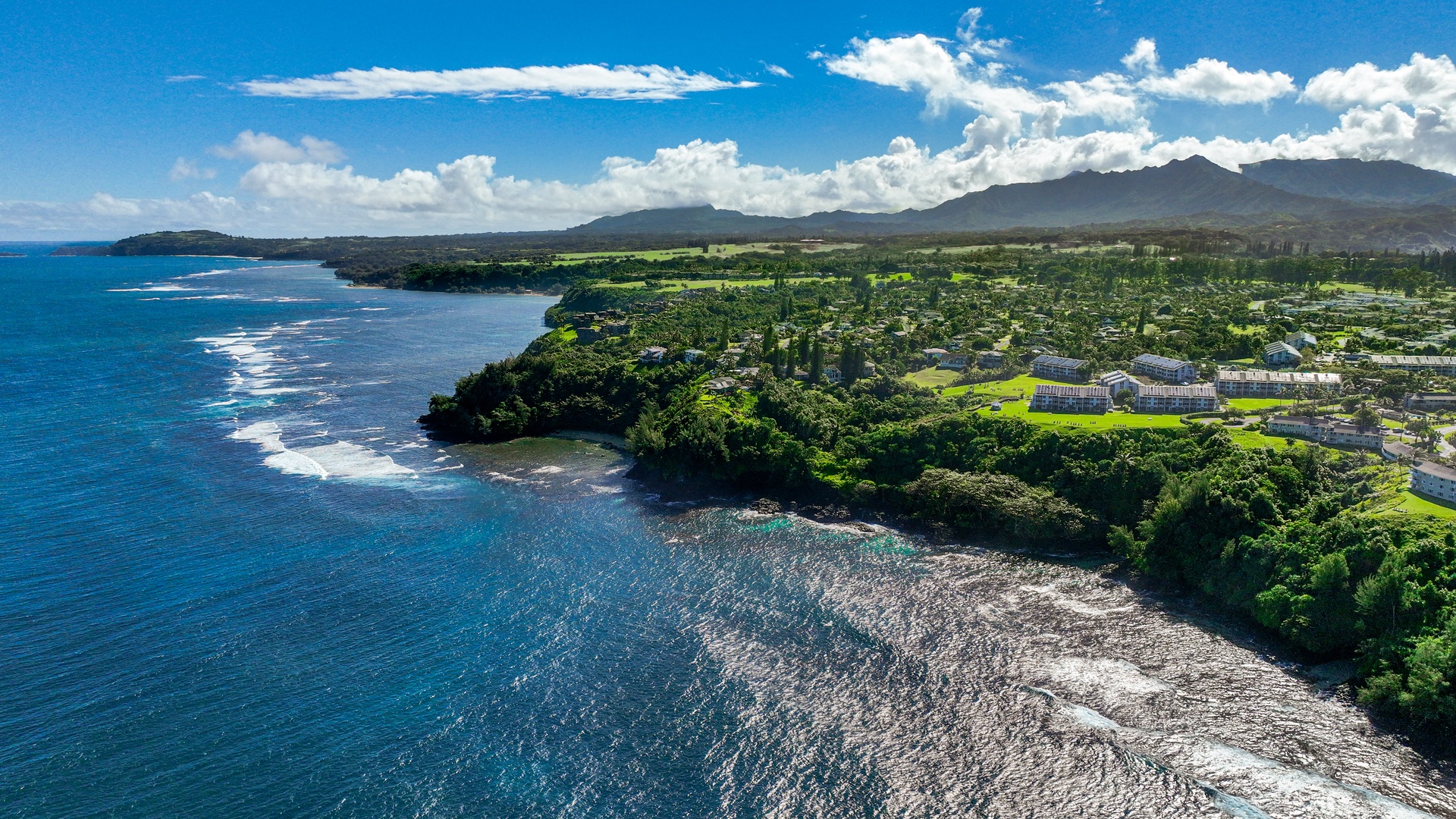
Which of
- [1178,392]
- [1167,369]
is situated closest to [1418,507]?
[1178,392]

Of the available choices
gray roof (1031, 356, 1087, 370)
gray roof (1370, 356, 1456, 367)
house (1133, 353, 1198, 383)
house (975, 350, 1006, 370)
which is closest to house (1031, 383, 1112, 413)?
gray roof (1031, 356, 1087, 370)

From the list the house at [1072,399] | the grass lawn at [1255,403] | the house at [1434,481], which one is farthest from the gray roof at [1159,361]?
the house at [1434,481]

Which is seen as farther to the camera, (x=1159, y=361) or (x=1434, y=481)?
(x=1159, y=361)

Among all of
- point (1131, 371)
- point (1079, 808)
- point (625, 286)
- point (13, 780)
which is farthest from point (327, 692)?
point (625, 286)

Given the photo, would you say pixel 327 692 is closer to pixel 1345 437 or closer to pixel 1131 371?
pixel 1345 437

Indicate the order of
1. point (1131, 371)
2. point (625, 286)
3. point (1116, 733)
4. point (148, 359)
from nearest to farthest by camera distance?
point (1116, 733)
point (1131, 371)
point (148, 359)
point (625, 286)

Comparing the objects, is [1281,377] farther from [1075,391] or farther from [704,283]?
[704,283]

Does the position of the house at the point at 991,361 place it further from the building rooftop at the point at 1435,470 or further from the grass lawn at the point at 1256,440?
the building rooftop at the point at 1435,470
